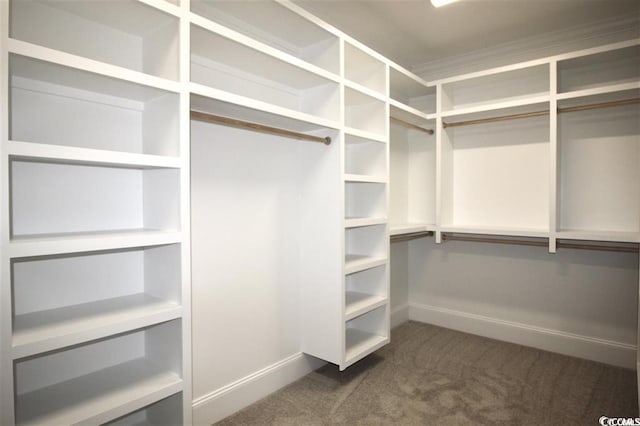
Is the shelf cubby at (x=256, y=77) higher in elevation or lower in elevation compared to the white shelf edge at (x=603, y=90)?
lower

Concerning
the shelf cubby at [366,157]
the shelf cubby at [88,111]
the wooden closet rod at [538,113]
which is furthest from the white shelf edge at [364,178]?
the shelf cubby at [88,111]

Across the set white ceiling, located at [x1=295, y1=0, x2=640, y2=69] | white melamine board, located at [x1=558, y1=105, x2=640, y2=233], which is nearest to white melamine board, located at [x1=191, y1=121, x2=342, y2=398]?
white ceiling, located at [x1=295, y1=0, x2=640, y2=69]

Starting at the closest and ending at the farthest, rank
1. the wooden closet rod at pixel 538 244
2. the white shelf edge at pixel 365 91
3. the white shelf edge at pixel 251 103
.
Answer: the white shelf edge at pixel 251 103
the white shelf edge at pixel 365 91
the wooden closet rod at pixel 538 244

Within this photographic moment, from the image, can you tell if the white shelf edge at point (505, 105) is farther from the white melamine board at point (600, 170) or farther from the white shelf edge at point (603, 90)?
the white melamine board at point (600, 170)

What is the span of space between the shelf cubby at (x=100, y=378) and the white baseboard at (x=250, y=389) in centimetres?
52

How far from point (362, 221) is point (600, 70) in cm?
221

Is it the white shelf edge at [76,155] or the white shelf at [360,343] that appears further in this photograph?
the white shelf at [360,343]

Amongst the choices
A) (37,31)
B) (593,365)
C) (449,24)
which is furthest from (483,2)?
(593,365)

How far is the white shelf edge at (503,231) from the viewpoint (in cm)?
287

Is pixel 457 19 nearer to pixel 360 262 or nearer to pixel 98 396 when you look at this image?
pixel 360 262

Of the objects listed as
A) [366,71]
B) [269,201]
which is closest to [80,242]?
[269,201]

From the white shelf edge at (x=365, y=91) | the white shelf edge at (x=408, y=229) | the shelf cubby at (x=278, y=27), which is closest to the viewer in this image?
the shelf cubby at (x=278, y=27)

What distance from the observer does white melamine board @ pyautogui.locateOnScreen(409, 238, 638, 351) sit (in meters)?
2.90

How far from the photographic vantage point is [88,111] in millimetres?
1655
